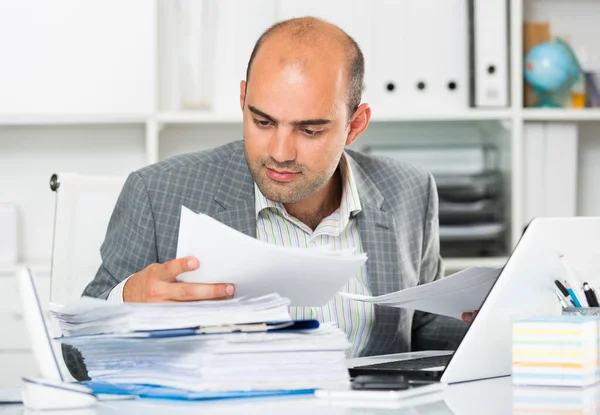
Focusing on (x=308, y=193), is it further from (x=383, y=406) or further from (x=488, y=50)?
(x=488, y=50)

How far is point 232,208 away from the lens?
5.09ft

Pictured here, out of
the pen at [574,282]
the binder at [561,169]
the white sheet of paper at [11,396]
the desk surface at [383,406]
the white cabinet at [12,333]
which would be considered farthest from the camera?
the binder at [561,169]

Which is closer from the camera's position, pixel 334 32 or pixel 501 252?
pixel 334 32

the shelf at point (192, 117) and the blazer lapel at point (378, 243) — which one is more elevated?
the shelf at point (192, 117)

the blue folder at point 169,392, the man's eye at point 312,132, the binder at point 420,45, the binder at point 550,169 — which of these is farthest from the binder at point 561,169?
the blue folder at point 169,392

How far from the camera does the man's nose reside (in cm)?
140

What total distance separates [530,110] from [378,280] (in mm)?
1089

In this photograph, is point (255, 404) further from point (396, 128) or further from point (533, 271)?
point (396, 128)

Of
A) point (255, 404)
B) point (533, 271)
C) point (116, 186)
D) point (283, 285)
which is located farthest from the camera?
point (116, 186)

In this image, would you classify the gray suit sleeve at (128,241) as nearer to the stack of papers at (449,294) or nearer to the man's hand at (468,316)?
the stack of papers at (449,294)

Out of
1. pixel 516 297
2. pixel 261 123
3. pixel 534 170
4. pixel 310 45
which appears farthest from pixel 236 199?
pixel 534 170

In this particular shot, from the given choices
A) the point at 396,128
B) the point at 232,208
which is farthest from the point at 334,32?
the point at 396,128

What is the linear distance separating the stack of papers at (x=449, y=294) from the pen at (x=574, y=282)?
0.09 meters

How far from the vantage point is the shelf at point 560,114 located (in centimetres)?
250
